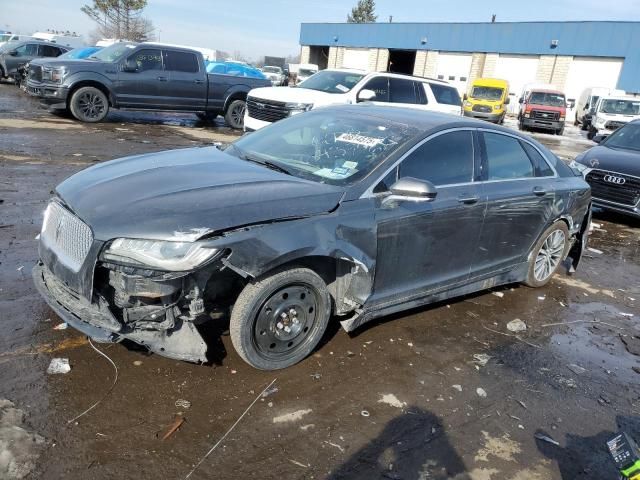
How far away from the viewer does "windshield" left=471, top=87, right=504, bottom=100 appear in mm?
29984

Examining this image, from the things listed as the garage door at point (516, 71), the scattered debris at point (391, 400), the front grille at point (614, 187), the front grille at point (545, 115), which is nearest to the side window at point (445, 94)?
the front grille at point (614, 187)

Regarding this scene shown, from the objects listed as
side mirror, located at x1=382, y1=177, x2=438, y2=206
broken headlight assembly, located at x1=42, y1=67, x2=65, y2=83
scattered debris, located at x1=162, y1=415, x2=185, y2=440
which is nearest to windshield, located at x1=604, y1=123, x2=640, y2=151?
side mirror, located at x1=382, y1=177, x2=438, y2=206

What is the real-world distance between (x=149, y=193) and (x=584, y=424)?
3.13m

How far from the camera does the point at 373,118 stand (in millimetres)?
4359

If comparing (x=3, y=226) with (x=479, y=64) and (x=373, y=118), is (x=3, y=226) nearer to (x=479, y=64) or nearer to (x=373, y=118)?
(x=373, y=118)

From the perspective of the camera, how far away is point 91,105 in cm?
1325

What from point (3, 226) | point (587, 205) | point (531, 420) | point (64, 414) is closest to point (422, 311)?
point (531, 420)

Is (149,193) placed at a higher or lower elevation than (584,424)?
higher

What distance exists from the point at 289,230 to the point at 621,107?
93.8ft

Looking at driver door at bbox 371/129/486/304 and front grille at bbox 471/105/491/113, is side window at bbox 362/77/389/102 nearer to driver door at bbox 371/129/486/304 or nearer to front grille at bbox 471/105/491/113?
driver door at bbox 371/129/486/304

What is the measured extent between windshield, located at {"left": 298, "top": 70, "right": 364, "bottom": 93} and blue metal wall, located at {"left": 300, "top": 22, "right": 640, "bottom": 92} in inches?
1193

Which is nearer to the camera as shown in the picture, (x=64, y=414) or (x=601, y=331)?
(x=64, y=414)

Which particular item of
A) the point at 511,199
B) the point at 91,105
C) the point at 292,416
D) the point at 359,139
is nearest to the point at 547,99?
the point at 91,105

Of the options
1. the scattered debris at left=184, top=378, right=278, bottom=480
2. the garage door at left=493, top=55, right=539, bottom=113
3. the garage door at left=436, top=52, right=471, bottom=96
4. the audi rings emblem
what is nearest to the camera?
the scattered debris at left=184, top=378, right=278, bottom=480
